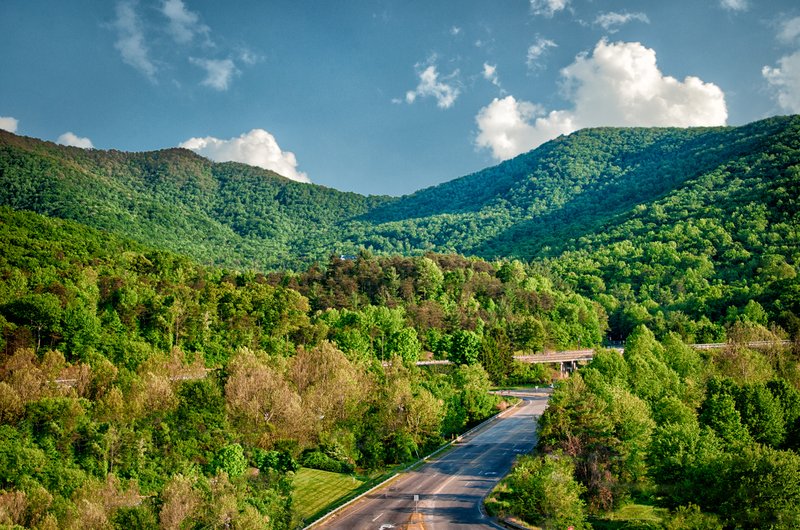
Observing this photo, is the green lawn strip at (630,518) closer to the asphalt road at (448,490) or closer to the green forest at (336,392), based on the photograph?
the green forest at (336,392)

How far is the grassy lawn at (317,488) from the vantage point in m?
47.9

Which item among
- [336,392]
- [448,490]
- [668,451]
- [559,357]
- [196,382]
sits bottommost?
[448,490]

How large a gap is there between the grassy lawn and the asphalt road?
3535mm

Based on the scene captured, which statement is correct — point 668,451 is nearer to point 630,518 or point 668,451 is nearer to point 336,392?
point 630,518

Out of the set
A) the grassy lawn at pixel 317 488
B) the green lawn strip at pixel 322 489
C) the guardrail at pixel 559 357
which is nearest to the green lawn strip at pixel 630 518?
the green lawn strip at pixel 322 489

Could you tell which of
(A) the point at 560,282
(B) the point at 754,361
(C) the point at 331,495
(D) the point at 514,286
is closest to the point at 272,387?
(C) the point at 331,495

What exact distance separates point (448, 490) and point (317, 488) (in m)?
11.5

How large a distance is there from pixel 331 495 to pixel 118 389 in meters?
24.2

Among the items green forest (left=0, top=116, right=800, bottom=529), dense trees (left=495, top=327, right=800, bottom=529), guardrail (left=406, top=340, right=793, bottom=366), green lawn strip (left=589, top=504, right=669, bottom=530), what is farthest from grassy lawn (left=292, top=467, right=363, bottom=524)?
guardrail (left=406, top=340, right=793, bottom=366)

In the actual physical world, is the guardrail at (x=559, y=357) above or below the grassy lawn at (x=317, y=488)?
above

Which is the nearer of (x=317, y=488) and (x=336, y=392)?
(x=317, y=488)

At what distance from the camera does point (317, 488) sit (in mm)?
52406

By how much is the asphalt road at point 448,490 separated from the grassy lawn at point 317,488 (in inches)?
139

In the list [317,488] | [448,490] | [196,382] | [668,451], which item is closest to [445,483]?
[448,490]
